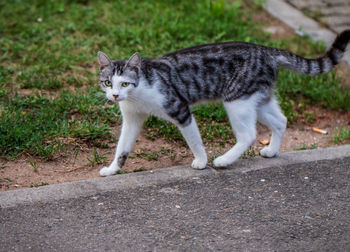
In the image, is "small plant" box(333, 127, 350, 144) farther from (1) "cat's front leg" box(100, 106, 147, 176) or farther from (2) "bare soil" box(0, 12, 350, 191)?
(1) "cat's front leg" box(100, 106, 147, 176)

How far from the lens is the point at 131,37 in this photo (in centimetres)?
685

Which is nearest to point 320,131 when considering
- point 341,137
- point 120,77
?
point 341,137

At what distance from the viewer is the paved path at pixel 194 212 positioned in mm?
3396

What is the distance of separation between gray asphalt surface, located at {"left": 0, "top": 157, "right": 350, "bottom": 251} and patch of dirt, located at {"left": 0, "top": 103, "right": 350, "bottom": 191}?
21.6 inches

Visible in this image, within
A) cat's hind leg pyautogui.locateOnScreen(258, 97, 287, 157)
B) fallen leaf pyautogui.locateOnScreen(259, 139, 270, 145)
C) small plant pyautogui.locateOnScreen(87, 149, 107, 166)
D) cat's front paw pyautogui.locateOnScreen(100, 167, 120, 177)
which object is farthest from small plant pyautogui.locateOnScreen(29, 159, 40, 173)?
fallen leaf pyautogui.locateOnScreen(259, 139, 270, 145)

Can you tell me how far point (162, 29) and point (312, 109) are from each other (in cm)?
229

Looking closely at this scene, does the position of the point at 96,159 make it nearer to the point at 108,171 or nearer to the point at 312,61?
the point at 108,171

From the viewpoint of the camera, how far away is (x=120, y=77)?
4.15m

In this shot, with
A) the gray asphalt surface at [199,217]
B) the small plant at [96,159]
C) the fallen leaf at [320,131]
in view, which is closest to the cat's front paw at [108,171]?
the small plant at [96,159]

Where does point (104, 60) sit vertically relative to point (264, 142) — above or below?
above

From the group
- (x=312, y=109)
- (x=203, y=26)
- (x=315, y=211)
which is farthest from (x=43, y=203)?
(x=203, y=26)

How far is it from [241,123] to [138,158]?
107 cm

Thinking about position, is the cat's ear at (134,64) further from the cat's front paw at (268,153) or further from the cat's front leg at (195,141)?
the cat's front paw at (268,153)

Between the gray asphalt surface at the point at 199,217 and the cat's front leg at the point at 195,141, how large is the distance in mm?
154
